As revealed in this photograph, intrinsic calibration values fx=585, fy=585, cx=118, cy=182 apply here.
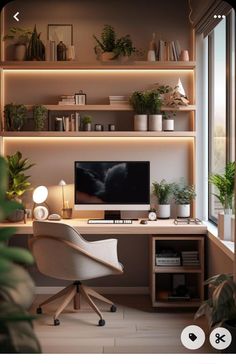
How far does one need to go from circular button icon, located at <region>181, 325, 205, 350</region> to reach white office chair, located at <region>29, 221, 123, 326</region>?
1312 mm

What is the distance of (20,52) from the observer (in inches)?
143

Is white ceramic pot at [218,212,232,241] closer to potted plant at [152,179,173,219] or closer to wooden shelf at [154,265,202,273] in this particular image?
wooden shelf at [154,265,202,273]

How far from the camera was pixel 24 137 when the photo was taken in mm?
3701

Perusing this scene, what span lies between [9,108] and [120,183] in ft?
2.70

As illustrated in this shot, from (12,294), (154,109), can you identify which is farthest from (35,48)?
(12,294)

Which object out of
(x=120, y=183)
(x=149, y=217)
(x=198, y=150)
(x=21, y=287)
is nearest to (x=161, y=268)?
(x=149, y=217)

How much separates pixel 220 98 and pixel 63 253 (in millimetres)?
1340

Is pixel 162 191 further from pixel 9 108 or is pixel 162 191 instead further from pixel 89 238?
pixel 9 108

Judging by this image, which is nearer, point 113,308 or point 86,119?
point 113,308

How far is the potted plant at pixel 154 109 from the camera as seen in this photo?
11.8 feet

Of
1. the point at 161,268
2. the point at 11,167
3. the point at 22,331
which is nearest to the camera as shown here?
the point at 22,331

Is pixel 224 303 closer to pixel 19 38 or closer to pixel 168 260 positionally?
pixel 168 260

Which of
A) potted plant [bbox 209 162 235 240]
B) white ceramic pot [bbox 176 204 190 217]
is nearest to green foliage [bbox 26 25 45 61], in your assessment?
white ceramic pot [bbox 176 204 190 217]

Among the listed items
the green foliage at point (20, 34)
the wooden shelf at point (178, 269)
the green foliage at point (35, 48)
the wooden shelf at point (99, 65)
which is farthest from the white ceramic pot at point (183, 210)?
the green foliage at point (20, 34)
